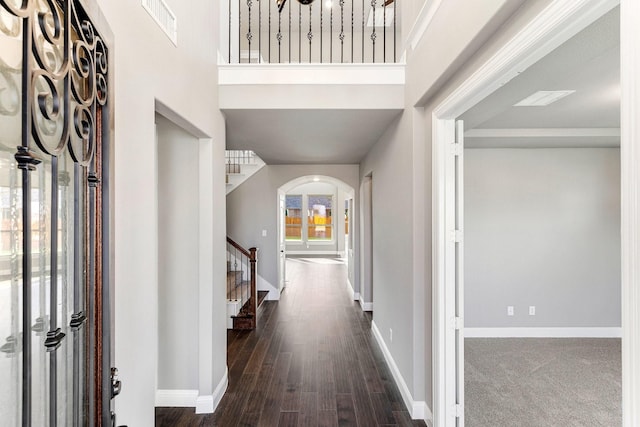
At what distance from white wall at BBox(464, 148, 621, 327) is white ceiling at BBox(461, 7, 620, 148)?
31 cm

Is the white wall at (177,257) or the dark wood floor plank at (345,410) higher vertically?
the white wall at (177,257)

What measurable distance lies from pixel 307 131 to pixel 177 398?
2907mm

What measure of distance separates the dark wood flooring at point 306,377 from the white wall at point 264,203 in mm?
1344

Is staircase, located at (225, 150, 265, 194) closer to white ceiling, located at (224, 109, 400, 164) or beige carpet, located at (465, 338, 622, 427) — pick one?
white ceiling, located at (224, 109, 400, 164)

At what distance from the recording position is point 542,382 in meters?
3.21

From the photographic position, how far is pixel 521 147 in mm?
4324

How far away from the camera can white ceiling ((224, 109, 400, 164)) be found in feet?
10.2

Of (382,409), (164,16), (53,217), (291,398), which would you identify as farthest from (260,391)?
(164,16)

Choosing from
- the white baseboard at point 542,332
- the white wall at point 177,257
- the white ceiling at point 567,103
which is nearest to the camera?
the white ceiling at point 567,103

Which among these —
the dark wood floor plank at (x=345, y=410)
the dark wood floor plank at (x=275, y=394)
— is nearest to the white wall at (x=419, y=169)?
the dark wood floor plank at (x=345, y=410)

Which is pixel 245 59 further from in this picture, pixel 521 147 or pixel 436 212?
pixel 436 212

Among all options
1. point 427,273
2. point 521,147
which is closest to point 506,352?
point 427,273

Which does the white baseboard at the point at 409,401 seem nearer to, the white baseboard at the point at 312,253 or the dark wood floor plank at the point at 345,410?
the dark wood floor plank at the point at 345,410

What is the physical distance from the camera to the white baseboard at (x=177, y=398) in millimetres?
2779
